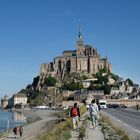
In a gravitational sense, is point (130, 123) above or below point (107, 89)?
below

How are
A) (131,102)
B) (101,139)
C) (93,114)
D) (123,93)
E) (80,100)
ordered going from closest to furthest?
(101,139) < (93,114) < (131,102) < (80,100) < (123,93)

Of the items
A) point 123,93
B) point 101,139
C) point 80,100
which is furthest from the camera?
point 123,93

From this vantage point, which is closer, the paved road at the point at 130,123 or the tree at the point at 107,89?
the paved road at the point at 130,123

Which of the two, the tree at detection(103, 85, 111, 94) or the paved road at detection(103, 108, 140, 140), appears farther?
the tree at detection(103, 85, 111, 94)

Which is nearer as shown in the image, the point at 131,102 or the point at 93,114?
the point at 93,114

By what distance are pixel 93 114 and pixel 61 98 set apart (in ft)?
554

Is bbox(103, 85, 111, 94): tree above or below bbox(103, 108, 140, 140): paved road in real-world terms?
above

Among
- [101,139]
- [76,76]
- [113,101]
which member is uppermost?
[76,76]

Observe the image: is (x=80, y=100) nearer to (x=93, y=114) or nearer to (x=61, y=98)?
(x=61, y=98)

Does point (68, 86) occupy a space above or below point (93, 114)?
above

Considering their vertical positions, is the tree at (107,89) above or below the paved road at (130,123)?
above

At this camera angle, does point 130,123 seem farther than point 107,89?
No

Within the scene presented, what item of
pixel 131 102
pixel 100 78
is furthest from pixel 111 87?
pixel 131 102

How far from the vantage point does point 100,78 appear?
194500mm
